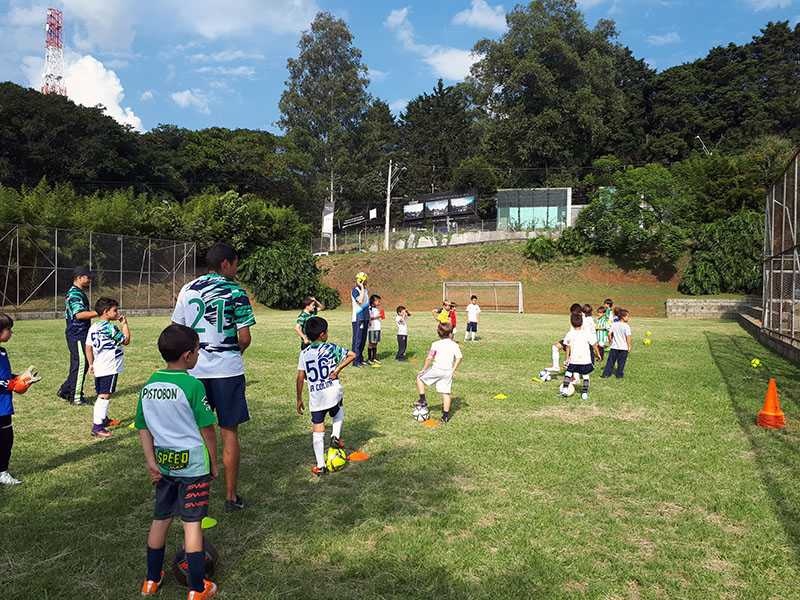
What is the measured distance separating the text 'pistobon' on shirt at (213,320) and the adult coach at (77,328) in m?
4.11

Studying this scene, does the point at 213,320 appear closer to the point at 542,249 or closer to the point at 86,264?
the point at 86,264

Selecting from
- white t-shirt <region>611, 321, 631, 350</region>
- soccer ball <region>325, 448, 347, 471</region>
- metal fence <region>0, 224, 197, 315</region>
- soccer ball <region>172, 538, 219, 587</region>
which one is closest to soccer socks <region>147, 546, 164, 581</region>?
soccer ball <region>172, 538, 219, 587</region>

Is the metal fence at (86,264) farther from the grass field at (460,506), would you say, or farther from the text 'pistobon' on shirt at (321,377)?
the text 'pistobon' on shirt at (321,377)

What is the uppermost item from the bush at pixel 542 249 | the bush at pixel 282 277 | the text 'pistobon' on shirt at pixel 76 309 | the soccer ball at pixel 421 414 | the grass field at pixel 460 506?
the bush at pixel 542 249

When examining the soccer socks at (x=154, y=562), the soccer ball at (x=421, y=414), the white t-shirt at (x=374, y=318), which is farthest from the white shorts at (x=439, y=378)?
the white t-shirt at (x=374, y=318)

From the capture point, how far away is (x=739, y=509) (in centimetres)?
479

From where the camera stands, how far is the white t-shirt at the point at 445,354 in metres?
7.89

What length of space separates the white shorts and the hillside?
3196 cm

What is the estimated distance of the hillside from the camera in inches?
1578

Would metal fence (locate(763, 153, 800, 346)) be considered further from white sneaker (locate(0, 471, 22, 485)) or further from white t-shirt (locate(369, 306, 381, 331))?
white sneaker (locate(0, 471, 22, 485))

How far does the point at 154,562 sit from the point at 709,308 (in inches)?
1372

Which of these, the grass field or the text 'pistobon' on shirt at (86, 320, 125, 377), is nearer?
the grass field

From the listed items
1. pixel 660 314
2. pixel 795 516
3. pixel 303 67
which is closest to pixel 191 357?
pixel 795 516

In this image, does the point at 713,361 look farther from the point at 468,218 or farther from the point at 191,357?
the point at 468,218
